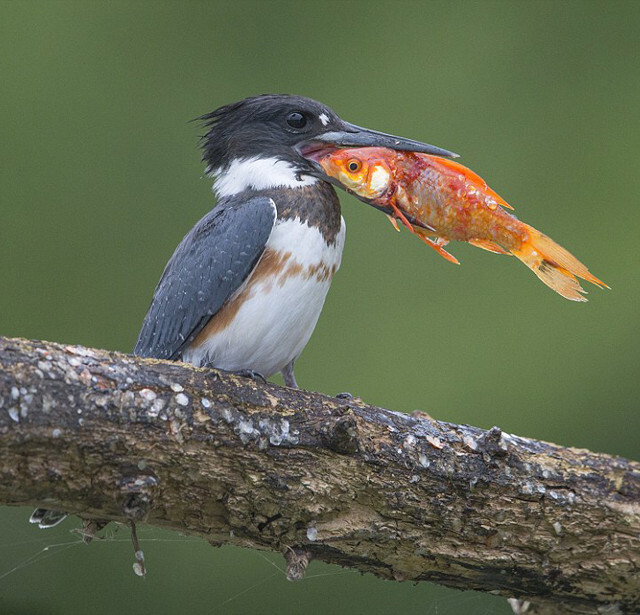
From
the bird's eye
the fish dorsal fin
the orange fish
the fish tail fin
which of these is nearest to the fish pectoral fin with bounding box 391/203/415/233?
the orange fish

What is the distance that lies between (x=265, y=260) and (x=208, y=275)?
151 mm

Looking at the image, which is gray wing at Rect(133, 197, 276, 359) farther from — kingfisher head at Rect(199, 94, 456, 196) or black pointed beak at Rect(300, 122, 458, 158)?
black pointed beak at Rect(300, 122, 458, 158)

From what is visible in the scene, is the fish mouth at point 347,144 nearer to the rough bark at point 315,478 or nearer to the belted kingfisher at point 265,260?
the belted kingfisher at point 265,260

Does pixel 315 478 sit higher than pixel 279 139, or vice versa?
pixel 279 139

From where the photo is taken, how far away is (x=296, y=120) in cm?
286

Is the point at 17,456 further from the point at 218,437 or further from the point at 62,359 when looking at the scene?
the point at 218,437

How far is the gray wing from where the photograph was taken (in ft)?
8.37

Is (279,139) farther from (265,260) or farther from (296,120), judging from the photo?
(265,260)

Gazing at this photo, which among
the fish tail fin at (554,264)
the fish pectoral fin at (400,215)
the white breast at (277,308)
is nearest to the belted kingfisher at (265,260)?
the white breast at (277,308)

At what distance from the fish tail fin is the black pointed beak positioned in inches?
14.2

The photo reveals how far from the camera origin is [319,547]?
6.77 feet

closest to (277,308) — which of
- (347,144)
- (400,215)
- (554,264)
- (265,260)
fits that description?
(265,260)

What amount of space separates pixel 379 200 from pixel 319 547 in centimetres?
95

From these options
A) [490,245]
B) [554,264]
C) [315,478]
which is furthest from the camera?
[490,245]
